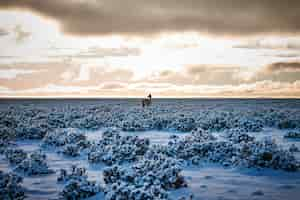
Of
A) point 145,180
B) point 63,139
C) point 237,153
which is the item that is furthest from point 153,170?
point 63,139

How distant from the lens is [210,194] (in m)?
7.89

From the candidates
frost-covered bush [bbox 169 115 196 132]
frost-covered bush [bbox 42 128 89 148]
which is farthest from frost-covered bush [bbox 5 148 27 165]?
frost-covered bush [bbox 169 115 196 132]

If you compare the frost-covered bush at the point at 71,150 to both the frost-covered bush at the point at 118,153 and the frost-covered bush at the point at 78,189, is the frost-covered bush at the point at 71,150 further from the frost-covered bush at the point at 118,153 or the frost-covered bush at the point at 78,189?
the frost-covered bush at the point at 78,189

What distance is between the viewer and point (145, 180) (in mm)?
7719

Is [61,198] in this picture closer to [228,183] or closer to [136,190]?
[136,190]

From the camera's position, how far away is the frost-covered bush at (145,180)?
6.97 metres

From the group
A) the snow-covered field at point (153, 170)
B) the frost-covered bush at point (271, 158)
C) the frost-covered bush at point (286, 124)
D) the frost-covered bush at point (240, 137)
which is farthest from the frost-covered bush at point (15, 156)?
the frost-covered bush at point (286, 124)

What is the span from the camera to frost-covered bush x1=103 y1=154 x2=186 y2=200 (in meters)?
6.97

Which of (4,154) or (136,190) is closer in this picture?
(136,190)

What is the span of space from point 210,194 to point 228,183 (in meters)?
1.17

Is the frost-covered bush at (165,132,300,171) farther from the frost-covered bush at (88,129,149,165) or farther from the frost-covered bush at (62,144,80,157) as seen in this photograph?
the frost-covered bush at (62,144,80,157)

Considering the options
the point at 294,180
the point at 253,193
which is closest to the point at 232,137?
the point at 294,180

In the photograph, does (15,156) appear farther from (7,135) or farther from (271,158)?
(271,158)

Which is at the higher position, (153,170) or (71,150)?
(153,170)
